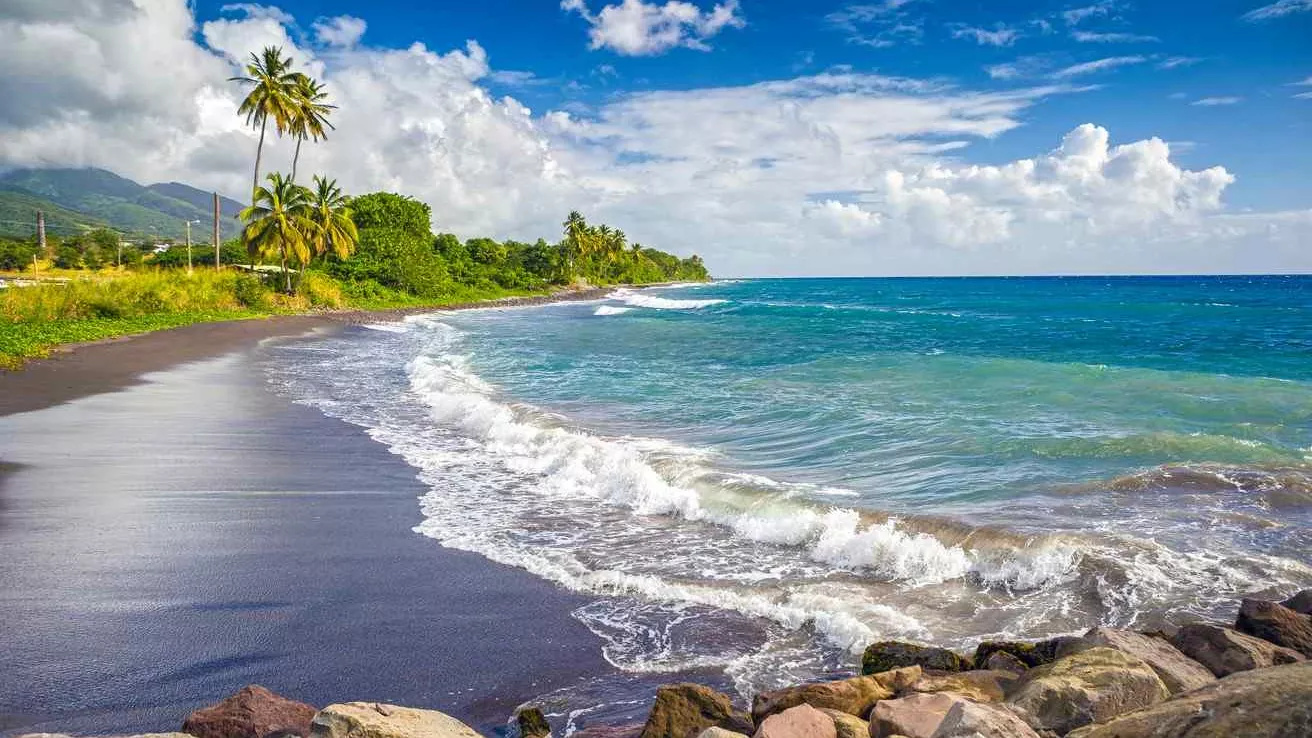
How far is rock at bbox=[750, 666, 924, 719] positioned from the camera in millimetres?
4211

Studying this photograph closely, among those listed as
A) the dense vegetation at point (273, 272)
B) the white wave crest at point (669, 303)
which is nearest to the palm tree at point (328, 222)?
the dense vegetation at point (273, 272)

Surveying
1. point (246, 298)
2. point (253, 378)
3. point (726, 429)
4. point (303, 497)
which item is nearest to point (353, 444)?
point (303, 497)

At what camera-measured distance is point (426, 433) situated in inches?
571

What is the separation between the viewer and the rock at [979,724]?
10.6ft

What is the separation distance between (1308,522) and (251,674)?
11.0 metres

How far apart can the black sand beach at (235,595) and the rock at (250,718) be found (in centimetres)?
58

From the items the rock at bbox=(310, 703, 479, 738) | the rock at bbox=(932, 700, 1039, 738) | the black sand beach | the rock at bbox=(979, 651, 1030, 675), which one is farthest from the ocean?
the rock at bbox=(932, 700, 1039, 738)

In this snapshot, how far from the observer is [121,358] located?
849 inches

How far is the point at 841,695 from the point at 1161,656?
202 cm

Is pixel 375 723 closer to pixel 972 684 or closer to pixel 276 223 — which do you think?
pixel 972 684

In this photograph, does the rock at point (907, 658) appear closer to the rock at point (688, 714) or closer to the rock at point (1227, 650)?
the rock at point (688, 714)

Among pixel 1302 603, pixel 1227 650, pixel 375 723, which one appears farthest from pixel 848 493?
pixel 375 723

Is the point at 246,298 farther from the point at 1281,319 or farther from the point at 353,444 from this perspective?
the point at 1281,319

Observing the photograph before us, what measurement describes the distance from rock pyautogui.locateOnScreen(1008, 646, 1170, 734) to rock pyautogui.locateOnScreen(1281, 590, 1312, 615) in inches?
104
